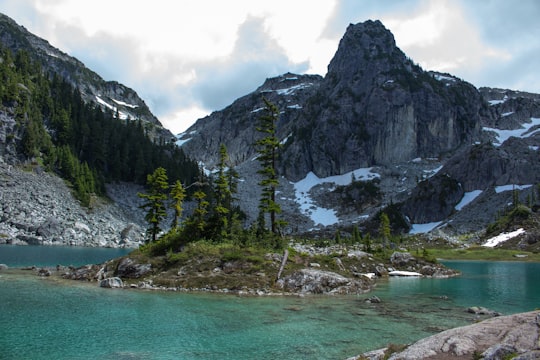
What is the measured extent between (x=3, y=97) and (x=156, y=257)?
118 meters

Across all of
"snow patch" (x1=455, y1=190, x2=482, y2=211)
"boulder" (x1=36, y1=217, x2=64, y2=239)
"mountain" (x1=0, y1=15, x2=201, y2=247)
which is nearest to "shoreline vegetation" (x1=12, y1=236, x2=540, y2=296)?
"boulder" (x1=36, y1=217, x2=64, y2=239)

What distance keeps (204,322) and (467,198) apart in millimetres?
202241

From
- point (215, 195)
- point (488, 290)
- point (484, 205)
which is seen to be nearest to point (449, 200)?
point (484, 205)

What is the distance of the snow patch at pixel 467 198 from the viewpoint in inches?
7484

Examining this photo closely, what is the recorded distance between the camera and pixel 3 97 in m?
125

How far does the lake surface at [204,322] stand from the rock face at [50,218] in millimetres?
64761

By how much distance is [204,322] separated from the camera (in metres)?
23.7

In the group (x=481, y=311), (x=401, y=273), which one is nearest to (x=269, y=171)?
(x=481, y=311)

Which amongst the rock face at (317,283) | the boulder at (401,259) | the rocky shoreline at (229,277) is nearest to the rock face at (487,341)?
the rocky shoreline at (229,277)

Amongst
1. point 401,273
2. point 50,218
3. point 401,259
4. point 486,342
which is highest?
point 50,218

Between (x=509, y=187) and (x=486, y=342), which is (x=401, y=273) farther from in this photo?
(x=509, y=187)

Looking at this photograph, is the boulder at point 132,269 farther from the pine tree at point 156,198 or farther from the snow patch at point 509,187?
the snow patch at point 509,187

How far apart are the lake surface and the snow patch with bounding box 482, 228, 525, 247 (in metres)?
113

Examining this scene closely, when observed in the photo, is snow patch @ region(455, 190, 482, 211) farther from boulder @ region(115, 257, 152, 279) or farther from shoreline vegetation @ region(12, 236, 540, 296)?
boulder @ region(115, 257, 152, 279)
